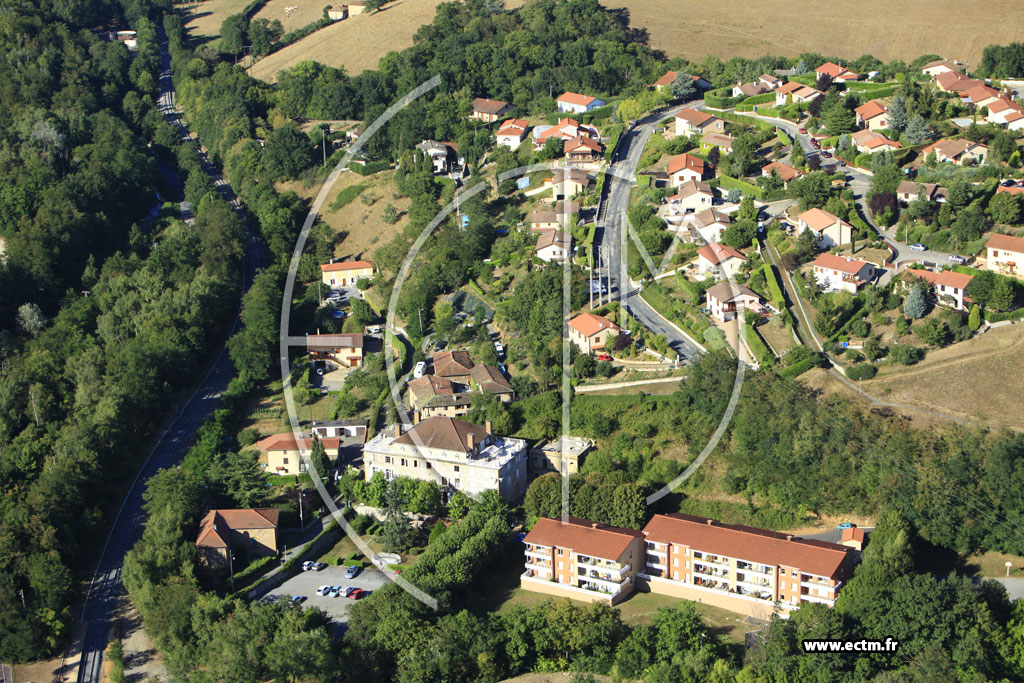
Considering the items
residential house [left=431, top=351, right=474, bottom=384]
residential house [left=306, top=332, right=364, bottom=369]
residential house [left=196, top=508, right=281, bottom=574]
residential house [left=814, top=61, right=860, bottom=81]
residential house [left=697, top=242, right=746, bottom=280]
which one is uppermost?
residential house [left=814, top=61, right=860, bottom=81]

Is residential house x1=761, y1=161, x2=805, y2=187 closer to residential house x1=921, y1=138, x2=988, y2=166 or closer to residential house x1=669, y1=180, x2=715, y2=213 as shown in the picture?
residential house x1=669, y1=180, x2=715, y2=213

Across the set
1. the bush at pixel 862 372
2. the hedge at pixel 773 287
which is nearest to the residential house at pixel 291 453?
the hedge at pixel 773 287

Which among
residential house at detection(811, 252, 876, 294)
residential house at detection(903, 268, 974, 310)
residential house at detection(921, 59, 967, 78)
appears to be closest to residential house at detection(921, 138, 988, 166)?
residential house at detection(811, 252, 876, 294)

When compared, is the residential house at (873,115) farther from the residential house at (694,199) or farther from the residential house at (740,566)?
the residential house at (740,566)

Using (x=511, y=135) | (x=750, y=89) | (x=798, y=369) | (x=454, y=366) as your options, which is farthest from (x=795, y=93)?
(x=454, y=366)

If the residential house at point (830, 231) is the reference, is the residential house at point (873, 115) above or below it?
above

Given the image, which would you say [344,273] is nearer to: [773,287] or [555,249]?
[555,249]
